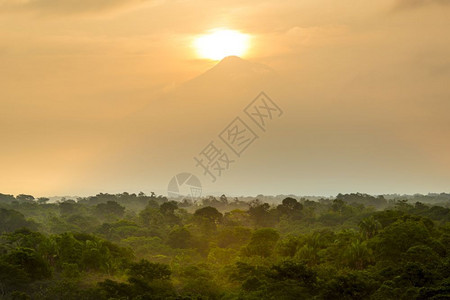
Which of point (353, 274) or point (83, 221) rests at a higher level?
point (83, 221)

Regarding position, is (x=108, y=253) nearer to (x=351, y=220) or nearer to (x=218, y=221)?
(x=218, y=221)

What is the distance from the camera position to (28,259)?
6794 cm

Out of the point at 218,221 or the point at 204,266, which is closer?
the point at 204,266

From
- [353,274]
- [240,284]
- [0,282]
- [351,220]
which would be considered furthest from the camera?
[351,220]

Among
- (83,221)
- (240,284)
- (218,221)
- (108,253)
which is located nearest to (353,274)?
(240,284)

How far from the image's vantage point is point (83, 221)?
495ft

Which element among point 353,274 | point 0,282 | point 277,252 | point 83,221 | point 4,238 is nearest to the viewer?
point 353,274

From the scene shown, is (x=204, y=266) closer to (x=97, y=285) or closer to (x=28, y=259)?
(x=97, y=285)

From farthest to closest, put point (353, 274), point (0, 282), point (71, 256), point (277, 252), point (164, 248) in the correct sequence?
point (164, 248) → point (277, 252) → point (71, 256) → point (0, 282) → point (353, 274)

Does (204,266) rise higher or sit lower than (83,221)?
lower

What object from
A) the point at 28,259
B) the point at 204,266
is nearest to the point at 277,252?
the point at 204,266

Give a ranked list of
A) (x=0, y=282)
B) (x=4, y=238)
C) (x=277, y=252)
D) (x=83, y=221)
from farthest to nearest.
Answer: (x=83, y=221) < (x=4, y=238) < (x=277, y=252) < (x=0, y=282)

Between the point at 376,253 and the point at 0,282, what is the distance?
155 ft

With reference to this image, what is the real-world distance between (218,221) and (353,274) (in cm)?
8701
